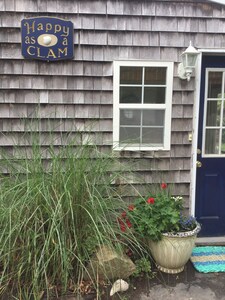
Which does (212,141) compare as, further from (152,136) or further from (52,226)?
(52,226)

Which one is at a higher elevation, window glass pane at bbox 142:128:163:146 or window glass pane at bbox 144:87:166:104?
window glass pane at bbox 144:87:166:104

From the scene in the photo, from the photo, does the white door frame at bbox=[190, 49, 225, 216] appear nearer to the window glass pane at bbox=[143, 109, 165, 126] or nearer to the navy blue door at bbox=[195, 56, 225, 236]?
the navy blue door at bbox=[195, 56, 225, 236]

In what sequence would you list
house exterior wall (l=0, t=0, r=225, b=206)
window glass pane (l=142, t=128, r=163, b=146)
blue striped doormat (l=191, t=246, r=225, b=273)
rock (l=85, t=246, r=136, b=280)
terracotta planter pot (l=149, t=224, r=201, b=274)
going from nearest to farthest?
rock (l=85, t=246, r=136, b=280) → terracotta planter pot (l=149, t=224, r=201, b=274) → blue striped doormat (l=191, t=246, r=225, b=273) → house exterior wall (l=0, t=0, r=225, b=206) → window glass pane (l=142, t=128, r=163, b=146)

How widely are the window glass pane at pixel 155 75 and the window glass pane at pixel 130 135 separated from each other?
47cm

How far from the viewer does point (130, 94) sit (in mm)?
2809

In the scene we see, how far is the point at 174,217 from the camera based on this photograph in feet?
7.93

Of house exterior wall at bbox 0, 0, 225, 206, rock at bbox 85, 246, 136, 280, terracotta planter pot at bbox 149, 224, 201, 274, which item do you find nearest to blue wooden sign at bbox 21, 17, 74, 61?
house exterior wall at bbox 0, 0, 225, 206

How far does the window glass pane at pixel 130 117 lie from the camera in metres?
2.83

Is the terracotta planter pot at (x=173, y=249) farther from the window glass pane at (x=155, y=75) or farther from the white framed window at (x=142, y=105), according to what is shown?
the window glass pane at (x=155, y=75)

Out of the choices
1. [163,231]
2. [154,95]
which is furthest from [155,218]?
[154,95]

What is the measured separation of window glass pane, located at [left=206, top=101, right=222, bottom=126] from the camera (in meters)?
2.93

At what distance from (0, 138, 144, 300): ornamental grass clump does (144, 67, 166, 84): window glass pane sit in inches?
40.6

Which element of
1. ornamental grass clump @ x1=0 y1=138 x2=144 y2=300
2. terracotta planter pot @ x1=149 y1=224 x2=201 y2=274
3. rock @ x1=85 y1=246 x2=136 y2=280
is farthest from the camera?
terracotta planter pot @ x1=149 y1=224 x2=201 y2=274

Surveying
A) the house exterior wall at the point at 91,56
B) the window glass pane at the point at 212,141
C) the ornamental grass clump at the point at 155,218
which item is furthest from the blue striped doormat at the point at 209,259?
the house exterior wall at the point at 91,56
